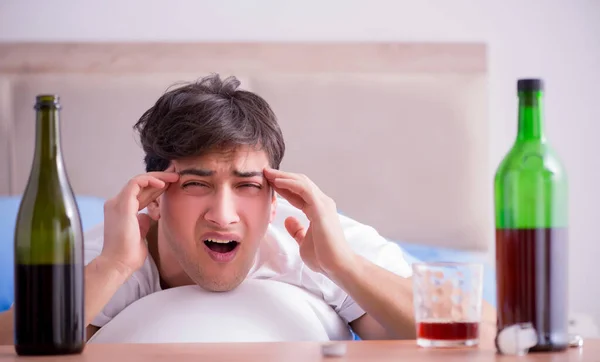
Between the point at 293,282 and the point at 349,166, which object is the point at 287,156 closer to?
the point at 349,166

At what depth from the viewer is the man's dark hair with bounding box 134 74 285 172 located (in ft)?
5.27

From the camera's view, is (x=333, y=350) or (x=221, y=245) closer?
(x=333, y=350)

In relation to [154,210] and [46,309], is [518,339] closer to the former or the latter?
[46,309]

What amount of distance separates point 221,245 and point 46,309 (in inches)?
31.7

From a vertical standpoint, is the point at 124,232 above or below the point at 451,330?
above

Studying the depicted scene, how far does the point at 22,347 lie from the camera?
0.94 metres

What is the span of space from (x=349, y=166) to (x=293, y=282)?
1149 mm

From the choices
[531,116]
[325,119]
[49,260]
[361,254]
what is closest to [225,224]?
[361,254]

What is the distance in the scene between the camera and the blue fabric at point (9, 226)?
219 cm

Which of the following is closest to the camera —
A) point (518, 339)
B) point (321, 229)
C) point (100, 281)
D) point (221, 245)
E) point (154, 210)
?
point (518, 339)

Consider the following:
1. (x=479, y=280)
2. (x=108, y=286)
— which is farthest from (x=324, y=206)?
(x=479, y=280)

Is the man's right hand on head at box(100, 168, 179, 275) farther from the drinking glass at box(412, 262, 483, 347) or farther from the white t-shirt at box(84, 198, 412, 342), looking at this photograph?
the drinking glass at box(412, 262, 483, 347)

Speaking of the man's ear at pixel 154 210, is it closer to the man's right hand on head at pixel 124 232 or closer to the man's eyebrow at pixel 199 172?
the man's eyebrow at pixel 199 172

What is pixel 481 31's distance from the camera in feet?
9.65
